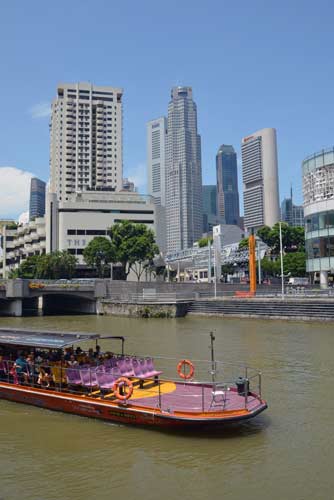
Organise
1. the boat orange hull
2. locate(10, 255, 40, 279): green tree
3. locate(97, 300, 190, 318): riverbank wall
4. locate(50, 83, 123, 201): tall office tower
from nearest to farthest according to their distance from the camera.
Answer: the boat orange hull → locate(97, 300, 190, 318): riverbank wall → locate(10, 255, 40, 279): green tree → locate(50, 83, 123, 201): tall office tower

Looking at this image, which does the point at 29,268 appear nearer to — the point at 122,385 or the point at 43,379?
Answer: the point at 43,379

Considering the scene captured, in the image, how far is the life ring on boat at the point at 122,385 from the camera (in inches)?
570

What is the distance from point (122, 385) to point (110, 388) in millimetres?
934

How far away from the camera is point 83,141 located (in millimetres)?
157000

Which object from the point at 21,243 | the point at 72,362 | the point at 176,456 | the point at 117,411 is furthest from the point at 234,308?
the point at 21,243

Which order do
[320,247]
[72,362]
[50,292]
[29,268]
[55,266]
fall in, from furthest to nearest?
1. [29,268]
2. [55,266]
3. [50,292]
4. [320,247]
5. [72,362]

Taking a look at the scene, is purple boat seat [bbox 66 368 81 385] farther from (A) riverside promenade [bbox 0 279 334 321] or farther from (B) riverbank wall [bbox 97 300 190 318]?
(B) riverbank wall [bbox 97 300 190 318]

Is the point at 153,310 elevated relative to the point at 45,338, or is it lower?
lower

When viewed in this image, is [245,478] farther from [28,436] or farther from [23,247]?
[23,247]

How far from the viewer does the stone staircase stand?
45.2 m

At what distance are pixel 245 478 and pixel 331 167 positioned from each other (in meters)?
50.0

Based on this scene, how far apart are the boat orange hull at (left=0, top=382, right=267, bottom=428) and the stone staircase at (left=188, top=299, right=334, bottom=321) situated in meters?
32.8

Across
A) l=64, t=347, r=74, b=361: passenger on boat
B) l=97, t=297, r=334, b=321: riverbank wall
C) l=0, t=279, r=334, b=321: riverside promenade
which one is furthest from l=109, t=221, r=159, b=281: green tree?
l=64, t=347, r=74, b=361: passenger on boat

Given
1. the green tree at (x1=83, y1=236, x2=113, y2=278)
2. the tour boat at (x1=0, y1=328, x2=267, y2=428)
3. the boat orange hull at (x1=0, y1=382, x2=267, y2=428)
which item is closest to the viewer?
the boat orange hull at (x1=0, y1=382, x2=267, y2=428)
